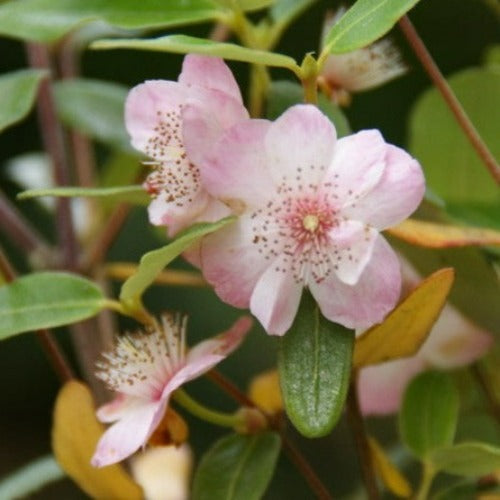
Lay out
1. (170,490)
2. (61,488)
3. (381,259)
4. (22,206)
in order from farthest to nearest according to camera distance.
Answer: (22,206) < (61,488) < (170,490) < (381,259)

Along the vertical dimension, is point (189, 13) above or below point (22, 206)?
above

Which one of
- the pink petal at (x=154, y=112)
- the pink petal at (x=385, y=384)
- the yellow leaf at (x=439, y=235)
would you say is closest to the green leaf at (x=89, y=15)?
the pink petal at (x=154, y=112)

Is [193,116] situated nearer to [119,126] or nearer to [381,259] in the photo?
[381,259]

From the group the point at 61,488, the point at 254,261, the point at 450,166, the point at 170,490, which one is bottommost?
the point at 61,488

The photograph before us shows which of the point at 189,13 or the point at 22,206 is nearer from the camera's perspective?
the point at 189,13

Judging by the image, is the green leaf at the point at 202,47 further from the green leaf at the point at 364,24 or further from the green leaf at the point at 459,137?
the green leaf at the point at 459,137

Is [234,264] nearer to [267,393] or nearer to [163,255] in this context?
[163,255]

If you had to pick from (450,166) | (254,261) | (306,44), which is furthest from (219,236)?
(306,44)

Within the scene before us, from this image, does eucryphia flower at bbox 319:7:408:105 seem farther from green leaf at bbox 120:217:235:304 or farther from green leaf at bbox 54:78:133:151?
green leaf at bbox 54:78:133:151
